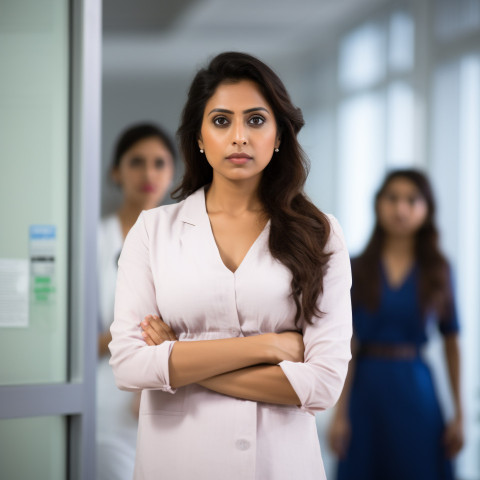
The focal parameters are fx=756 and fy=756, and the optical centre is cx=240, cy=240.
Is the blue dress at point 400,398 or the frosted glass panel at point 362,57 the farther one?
the frosted glass panel at point 362,57

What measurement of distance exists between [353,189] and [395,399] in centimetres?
306

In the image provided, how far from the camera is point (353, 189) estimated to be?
20.3 feet

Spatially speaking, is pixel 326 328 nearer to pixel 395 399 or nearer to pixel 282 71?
pixel 395 399

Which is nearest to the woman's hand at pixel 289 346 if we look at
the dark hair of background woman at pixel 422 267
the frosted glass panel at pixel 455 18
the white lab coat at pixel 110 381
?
the white lab coat at pixel 110 381

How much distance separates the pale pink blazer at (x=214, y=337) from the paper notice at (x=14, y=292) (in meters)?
0.76

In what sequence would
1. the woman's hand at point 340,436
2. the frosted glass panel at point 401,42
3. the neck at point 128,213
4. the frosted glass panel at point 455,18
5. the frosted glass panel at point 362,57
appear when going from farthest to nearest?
the frosted glass panel at point 362,57 → the frosted glass panel at point 401,42 → the frosted glass panel at point 455,18 → the woman's hand at point 340,436 → the neck at point 128,213

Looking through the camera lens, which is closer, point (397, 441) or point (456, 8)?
point (397, 441)

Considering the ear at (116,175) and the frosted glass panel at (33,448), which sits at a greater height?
the ear at (116,175)

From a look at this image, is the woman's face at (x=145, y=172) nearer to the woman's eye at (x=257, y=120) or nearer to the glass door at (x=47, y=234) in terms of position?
the glass door at (x=47, y=234)

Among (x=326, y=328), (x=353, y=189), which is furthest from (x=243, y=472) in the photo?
(x=353, y=189)

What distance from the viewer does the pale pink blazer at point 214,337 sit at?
1539 mm

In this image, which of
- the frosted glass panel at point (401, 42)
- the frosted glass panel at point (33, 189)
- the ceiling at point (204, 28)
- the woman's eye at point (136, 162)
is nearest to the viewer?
the frosted glass panel at point (33, 189)

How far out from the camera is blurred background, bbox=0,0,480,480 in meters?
2.26

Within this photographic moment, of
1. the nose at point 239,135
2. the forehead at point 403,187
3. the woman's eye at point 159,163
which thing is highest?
the woman's eye at point 159,163
